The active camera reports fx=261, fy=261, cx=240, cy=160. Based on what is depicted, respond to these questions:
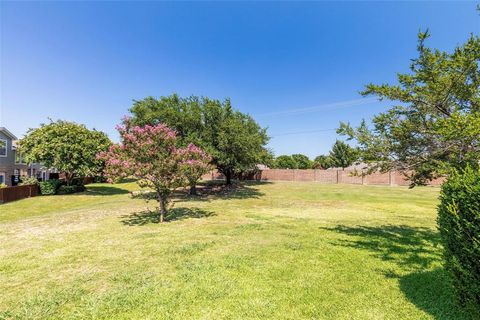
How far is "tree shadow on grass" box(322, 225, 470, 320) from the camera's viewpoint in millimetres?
4215

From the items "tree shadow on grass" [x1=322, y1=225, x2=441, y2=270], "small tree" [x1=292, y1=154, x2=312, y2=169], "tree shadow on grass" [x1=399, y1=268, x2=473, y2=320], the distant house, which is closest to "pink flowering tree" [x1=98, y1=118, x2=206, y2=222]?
"tree shadow on grass" [x1=322, y1=225, x2=441, y2=270]

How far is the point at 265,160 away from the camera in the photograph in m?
28.1

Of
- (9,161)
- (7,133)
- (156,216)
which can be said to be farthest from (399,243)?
(7,133)

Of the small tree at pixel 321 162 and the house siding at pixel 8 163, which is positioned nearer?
the house siding at pixel 8 163

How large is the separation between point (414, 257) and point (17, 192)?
26.1m

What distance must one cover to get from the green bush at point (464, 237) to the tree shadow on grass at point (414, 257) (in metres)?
0.49

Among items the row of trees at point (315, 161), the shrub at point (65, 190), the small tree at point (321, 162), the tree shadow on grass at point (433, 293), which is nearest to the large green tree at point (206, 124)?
the shrub at point (65, 190)

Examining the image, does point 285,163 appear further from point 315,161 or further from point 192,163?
point 192,163

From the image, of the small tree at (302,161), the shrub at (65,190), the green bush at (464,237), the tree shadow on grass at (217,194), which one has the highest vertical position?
the small tree at (302,161)

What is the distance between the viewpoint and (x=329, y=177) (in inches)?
1497

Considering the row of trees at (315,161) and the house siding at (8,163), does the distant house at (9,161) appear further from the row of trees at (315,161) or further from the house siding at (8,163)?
the row of trees at (315,161)

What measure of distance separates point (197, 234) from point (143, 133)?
4664mm

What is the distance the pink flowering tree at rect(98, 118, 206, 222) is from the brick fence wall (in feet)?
84.2

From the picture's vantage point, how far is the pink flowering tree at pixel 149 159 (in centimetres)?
1038
